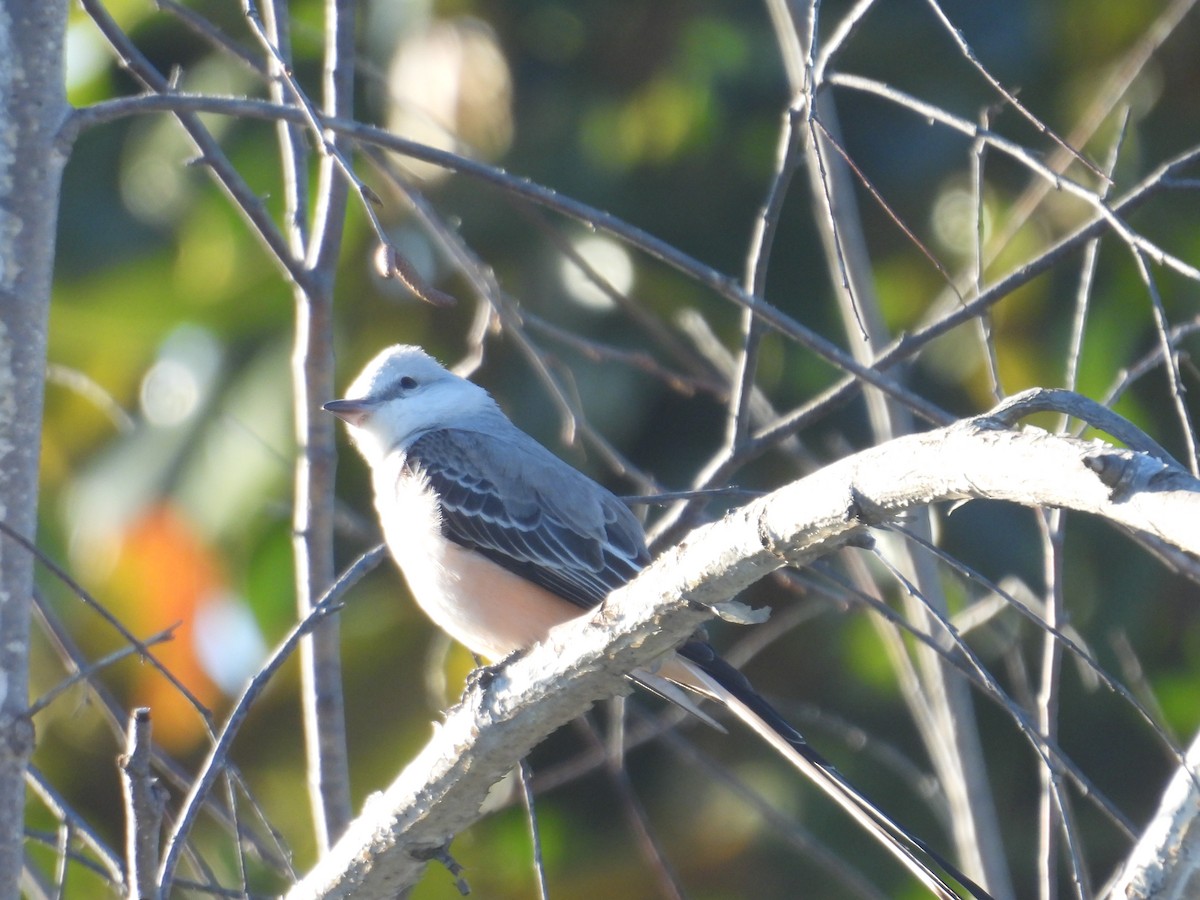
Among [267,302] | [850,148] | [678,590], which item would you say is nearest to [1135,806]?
[850,148]

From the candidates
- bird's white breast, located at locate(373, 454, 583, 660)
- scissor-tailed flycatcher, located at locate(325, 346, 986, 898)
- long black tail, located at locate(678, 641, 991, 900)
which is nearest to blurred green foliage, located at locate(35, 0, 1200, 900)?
scissor-tailed flycatcher, located at locate(325, 346, 986, 898)

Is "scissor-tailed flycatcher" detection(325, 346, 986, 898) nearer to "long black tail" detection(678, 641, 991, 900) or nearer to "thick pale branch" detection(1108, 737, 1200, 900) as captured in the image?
"long black tail" detection(678, 641, 991, 900)

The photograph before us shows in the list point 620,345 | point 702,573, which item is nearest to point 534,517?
point 702,573

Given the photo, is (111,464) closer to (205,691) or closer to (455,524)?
(205,691)

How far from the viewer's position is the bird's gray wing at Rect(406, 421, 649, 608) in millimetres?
3895

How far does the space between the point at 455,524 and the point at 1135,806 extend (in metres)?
4.90

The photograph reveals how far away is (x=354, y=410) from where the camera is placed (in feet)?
14.6

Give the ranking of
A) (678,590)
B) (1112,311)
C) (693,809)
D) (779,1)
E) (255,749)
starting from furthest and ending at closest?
(255,749) < (693,809) < (1112,311) < (779,1) < (678,590)

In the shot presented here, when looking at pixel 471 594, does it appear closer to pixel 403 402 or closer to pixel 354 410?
pixel 354 410

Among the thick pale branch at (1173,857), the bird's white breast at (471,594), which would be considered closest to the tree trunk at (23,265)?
the bird's white breast at (471,594)

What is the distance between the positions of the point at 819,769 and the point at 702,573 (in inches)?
42.2

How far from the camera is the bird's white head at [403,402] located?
4.55m

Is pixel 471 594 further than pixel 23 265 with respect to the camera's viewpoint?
Yes

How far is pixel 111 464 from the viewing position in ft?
25.4
